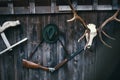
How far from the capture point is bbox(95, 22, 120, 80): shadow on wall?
6754mm

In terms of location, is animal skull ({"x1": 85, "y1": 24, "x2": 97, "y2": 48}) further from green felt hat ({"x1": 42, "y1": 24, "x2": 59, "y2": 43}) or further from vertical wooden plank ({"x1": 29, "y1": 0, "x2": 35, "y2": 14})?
vertical wooden plank ({"x1": 29, "y1": 0, "x2": 35, "y2": 14})

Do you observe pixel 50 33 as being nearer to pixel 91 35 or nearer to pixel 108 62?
pixel 91 35

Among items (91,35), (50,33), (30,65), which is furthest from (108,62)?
(30,65)

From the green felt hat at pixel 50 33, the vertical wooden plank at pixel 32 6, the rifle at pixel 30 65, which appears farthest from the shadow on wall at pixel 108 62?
the vertical wooden plank at pixel 32 6

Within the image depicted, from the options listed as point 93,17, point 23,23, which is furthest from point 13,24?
point 93,17

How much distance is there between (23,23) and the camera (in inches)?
252

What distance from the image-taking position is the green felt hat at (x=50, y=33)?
6.42 m

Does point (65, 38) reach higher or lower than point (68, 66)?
higher

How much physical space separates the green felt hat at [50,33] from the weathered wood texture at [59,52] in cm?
9

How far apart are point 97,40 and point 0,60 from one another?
2.16 m

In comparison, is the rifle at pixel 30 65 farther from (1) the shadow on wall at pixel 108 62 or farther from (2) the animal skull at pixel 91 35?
(1) the shadow on wall at pixel 108 62

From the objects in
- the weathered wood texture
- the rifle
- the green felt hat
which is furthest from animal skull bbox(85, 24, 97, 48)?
the rifle

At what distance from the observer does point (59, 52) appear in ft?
21.7

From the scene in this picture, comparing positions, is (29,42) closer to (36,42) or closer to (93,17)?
(36,42)
